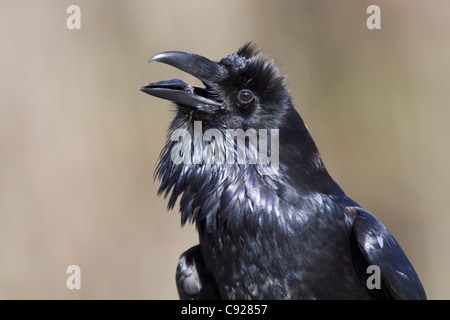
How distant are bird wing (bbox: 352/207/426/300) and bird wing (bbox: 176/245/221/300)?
43.4 inches

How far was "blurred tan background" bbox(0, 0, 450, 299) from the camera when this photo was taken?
667 cm

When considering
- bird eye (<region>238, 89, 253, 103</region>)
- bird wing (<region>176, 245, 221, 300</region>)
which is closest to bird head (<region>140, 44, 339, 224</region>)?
bird eye (<region>238, 89, 253, 103</region>)

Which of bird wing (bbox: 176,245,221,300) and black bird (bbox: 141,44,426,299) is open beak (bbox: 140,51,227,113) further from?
bird wing (bbox: 176,245,221,300)

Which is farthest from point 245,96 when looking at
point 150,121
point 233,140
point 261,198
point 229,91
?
point 150,121

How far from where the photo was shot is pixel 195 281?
4.25 metres

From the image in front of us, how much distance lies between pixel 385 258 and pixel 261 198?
828 millimetres

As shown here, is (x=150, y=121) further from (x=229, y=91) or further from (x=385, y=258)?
(x=385, y=258)

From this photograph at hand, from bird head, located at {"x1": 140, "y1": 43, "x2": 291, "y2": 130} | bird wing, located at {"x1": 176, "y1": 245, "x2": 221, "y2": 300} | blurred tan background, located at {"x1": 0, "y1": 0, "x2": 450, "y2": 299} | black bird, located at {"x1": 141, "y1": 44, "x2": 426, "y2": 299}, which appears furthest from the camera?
blurred tan background, located at {"x1": 0, "y1": 0, "x2": 450, "y2": 299}

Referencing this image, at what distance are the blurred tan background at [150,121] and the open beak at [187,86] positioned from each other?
3.39m

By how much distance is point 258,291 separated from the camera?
11.9 feet

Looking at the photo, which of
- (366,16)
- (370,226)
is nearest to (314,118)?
(366,16)

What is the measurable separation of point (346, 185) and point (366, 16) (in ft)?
6.89

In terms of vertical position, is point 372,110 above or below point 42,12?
below

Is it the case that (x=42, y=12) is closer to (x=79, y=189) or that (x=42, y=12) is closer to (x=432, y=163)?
(x=79, y=189)
